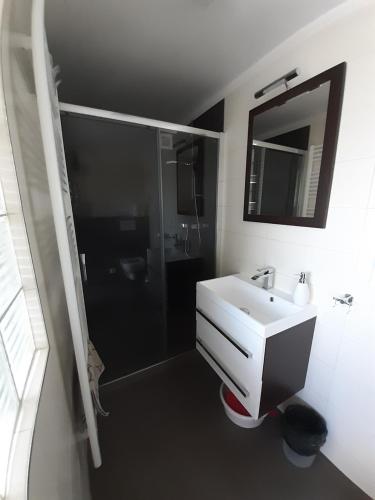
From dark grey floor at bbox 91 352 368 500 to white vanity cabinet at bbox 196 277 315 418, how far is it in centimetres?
35

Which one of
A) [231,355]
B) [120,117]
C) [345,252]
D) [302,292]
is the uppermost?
[120,117]

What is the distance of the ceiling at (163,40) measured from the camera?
40.9 inches

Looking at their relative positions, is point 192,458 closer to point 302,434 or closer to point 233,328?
point 302,434

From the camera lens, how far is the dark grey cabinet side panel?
1.15 m

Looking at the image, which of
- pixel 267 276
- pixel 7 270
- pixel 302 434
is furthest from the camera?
pixel 267 276

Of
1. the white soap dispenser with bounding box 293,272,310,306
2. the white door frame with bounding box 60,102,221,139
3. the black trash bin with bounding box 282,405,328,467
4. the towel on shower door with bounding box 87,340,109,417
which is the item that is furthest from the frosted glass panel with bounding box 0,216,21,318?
the black trash bin with bounding box 282,405,328,467

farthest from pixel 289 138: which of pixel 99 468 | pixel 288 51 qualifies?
pixel 99 468

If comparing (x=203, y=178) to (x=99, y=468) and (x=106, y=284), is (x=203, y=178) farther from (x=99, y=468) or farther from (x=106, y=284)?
(x=99, y=468)

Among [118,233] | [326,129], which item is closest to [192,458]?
[118,233]

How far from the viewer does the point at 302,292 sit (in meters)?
1.27

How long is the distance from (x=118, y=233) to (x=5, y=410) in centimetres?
117

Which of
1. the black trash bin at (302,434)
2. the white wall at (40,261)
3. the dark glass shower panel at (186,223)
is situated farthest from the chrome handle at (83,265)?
the black trash bin at (302,434)

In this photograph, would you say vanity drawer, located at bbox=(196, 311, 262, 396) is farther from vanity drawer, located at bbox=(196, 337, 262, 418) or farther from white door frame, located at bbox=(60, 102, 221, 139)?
white door frame, located at bbox=(60, 102, 221, 139)

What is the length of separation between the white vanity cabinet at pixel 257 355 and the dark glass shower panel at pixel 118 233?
635 millimetres
